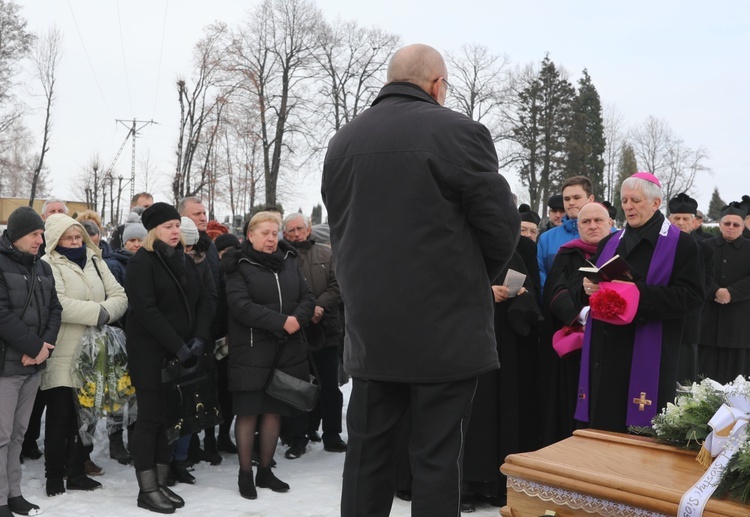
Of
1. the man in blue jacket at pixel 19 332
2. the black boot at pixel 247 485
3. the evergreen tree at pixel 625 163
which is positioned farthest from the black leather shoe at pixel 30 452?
the evergreen tree at pixel 625 163

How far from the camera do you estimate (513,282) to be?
5176mm

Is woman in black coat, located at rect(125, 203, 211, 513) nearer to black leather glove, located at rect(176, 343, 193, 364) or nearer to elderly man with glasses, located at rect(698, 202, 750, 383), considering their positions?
black leather glove, located at rect(176, 343, 193, 364)

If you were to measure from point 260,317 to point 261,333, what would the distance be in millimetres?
168

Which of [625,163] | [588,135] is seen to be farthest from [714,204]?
[588,135]

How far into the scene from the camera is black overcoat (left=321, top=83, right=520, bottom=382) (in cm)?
284

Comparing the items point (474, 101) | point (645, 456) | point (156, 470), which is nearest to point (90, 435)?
point (156, 470)

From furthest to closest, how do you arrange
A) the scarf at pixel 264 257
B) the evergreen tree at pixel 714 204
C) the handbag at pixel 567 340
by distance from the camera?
the evergreen tree at pixel 714 204
the scarf at pixel 264 257
the handbag at pixel 567 340

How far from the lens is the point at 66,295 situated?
558 centimetres

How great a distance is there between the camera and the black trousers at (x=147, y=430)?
5281 millimetres

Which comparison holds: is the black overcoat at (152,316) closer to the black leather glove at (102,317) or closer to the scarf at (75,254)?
the black leather glove at (102,317)

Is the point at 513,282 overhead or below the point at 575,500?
overhead

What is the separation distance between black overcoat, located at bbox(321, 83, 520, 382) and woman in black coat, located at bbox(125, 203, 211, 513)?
2.79 m

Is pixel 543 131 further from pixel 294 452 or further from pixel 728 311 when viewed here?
pixel 294 452

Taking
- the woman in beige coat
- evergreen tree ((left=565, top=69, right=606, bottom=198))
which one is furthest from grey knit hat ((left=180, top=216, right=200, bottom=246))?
evergreen tree ((left=565, top=69, right=606, bottom=198))
